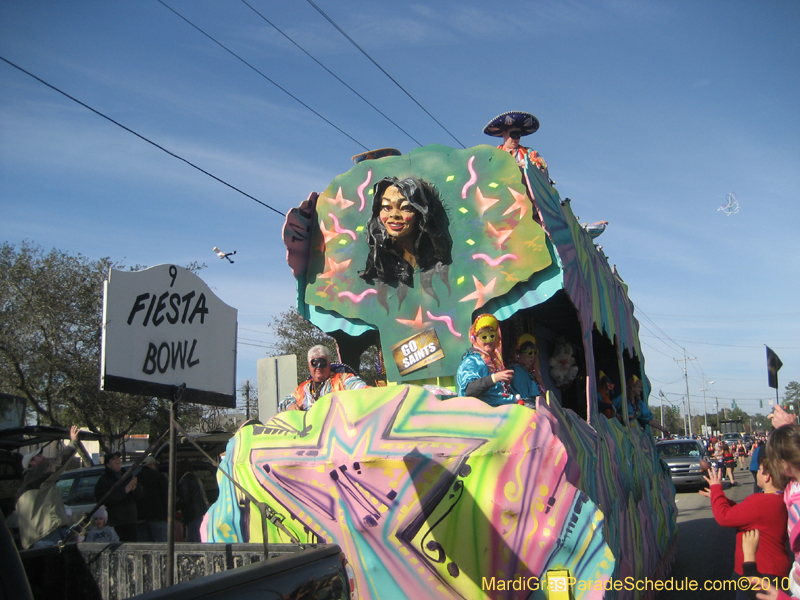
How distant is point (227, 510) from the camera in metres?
4.30

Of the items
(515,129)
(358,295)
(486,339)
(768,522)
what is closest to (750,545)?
(768,522)

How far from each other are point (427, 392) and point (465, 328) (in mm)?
1109

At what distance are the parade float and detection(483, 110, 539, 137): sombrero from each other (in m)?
1.33

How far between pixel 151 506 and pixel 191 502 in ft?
3.76

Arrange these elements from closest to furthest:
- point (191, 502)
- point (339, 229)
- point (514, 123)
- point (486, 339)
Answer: point (486, 339) → point (339, 229) → point (514, 123) → point (191, 502)

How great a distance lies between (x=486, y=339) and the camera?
4.47 metres

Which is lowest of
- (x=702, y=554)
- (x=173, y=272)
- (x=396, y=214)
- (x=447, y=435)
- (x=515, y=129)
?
(x=702, y=554)

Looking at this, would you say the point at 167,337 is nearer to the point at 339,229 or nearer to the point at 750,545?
the point at 339,229

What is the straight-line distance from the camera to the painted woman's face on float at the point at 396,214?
196 inches

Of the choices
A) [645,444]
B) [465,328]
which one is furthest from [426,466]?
[645,444]

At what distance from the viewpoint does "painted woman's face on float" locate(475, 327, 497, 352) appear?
4457 millimetres

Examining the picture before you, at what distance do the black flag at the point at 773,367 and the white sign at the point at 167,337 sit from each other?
8.94 m

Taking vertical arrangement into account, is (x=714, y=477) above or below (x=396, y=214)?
below

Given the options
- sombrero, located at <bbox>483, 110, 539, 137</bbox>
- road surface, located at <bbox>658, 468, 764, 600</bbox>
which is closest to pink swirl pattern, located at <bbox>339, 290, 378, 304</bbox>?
sombrero, located at <bbox>483, 110, 539, 137</bbox>
